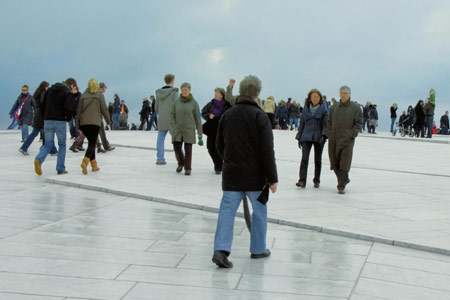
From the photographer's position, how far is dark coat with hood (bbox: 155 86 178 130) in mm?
13469

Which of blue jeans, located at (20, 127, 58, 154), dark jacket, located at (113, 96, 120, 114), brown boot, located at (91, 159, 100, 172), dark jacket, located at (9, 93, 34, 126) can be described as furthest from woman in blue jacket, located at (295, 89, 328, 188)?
dark jacket, located at (113, 96, 120, 114)

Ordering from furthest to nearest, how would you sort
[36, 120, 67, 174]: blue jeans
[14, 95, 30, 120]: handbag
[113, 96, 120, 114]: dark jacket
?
1. [113, 96, 120, 114]: dark jacket
2. [14, 95, 30, 120]: handbag
3. [36, 120, 67, 174]: blue jeans

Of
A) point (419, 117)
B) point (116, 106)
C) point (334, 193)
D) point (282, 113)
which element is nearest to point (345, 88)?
point (334, 193)

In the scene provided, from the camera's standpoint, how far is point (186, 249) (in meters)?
6.22

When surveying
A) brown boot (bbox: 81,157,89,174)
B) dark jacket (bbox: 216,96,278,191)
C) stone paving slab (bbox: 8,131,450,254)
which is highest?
dark jacket (bbox: 216,96,278,191)

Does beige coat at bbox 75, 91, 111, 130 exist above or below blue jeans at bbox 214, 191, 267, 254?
above

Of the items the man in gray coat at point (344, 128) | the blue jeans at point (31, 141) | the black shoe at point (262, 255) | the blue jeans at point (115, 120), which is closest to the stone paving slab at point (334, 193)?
the blue jeans at point (31, 141)

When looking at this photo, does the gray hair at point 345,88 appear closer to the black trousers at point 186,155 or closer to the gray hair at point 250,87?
the black trousers at point 186,155

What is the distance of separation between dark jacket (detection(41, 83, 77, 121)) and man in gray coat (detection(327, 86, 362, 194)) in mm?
4750

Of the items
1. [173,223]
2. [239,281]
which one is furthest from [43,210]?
[239,281]

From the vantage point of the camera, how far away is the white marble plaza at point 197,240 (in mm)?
4961

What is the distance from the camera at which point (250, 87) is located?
5.74 meters

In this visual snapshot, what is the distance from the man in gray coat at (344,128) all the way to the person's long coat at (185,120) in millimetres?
3031

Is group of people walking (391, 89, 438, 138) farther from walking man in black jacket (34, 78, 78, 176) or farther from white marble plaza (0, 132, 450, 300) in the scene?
walking man in black jacket (34, 78, 78, 176)
